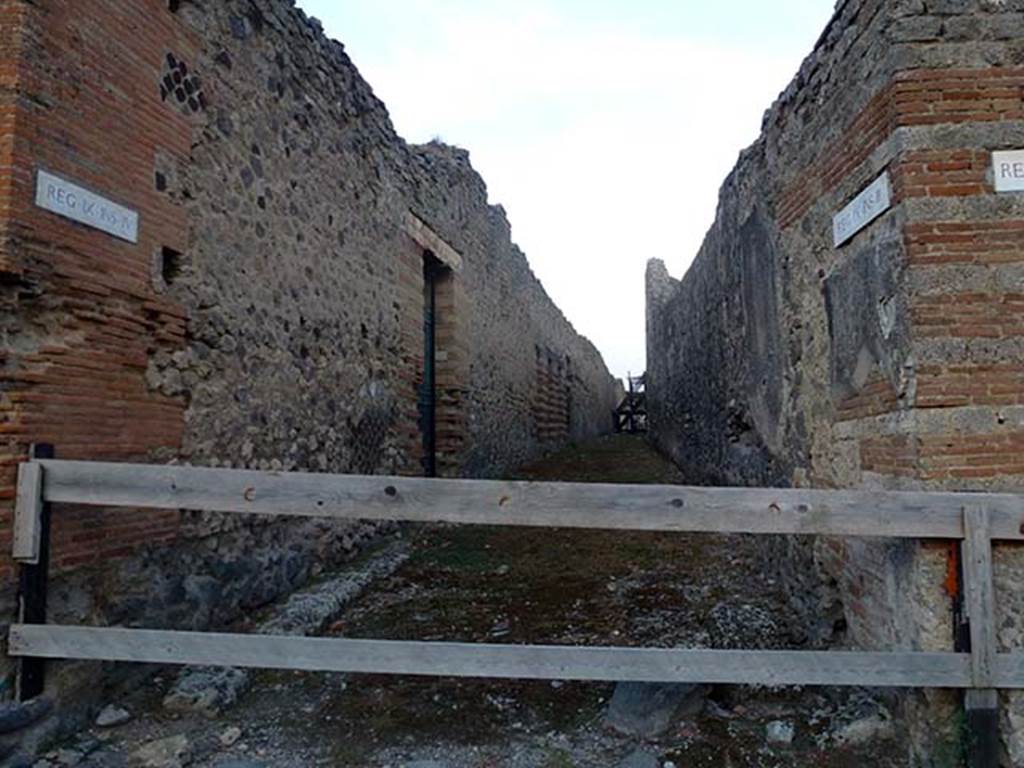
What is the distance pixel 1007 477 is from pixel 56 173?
4.24 meters

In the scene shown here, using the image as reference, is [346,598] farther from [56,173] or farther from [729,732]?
[56,173]

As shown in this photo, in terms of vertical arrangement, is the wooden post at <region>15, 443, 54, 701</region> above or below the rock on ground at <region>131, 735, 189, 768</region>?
above

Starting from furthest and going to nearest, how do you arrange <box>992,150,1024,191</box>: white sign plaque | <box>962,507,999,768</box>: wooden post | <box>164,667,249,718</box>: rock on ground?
<box>164,667,249,718</box>: rock on ground
<box>992,150,1024,191</box>: white sign plaque
<box>962,507,999,768</box>: wooden post

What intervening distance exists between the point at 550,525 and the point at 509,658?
1.83 ft

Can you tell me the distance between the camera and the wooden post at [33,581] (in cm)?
276

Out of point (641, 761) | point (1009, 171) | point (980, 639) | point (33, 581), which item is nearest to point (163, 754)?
point (33, 581)

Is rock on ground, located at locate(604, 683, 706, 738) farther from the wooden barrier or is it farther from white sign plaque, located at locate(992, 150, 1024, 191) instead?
white sign plaque, located at locate(992, 150, 1024, 191)

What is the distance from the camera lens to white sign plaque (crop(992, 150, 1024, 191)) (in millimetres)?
2855

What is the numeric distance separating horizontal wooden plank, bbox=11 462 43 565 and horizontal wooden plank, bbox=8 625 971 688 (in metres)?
0.30

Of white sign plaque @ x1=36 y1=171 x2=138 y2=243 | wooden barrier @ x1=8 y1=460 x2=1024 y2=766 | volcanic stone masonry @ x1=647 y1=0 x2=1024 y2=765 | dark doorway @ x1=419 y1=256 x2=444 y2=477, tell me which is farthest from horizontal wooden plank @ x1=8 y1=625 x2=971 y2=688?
dark doorway @ x1=419 y1=256 x2=444 y2=477

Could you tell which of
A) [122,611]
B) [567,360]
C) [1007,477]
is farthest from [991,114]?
[567,360]

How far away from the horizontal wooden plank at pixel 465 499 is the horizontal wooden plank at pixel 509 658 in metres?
0.49

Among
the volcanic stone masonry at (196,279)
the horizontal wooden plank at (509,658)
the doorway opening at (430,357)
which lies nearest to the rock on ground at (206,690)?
the volcanic stone masonry at (196,279)

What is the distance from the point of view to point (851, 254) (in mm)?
3395
